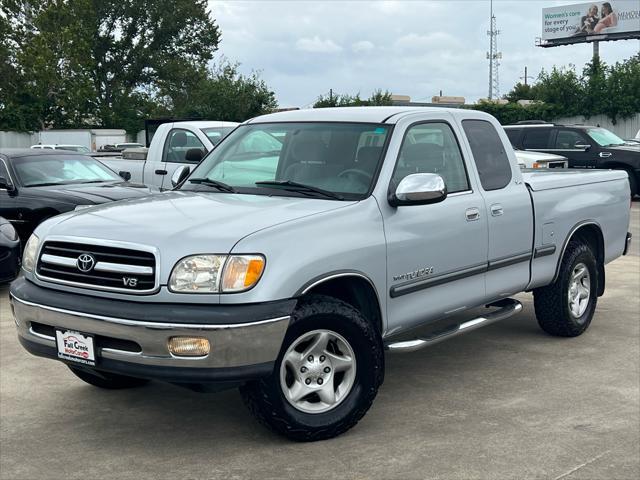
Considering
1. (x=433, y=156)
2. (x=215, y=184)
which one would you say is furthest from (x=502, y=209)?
(x=215, y=184)

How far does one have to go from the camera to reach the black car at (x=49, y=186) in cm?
1012

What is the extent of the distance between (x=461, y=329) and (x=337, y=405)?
1.22 meters

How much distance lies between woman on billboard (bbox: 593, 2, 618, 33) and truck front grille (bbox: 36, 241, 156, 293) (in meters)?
61.9

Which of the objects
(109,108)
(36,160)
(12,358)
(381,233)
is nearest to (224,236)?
(381,233)

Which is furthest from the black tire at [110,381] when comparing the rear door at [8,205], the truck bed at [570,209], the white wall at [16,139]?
the white wall at [16,139]

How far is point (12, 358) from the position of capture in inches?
249

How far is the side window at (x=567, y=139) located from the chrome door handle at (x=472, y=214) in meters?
15.2

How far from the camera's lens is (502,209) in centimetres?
588

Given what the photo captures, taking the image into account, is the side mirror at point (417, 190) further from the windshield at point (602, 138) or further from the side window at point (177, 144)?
the windshield at point (602, 138)

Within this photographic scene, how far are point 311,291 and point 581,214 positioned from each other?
3229 millimetres

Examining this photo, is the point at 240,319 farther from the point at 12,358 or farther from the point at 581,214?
the point at 581,214

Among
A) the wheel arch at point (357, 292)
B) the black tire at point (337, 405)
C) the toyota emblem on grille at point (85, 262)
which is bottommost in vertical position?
the black tire at point (337, 405)

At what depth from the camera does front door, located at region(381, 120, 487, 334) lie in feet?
16.3

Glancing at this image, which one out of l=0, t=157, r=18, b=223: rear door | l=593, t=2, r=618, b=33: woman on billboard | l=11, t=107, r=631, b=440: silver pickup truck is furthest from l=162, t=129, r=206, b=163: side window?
l=593, t=2, r=618, b=33: woman on billboard
